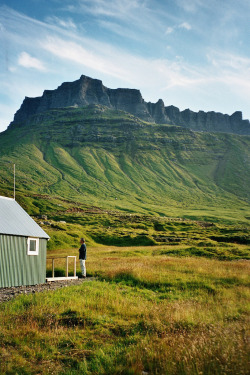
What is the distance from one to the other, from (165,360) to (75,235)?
55.0 m

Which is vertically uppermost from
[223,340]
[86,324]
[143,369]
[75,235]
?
[223,340]

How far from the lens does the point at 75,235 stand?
60.3 m

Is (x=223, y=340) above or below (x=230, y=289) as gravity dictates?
Answer: above

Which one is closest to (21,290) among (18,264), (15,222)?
(18,264)

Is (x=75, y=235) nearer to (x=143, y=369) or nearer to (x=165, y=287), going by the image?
(x=165, y=287)

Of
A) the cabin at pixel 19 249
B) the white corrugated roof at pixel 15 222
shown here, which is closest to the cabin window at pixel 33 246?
the cabin at pixel 19 249

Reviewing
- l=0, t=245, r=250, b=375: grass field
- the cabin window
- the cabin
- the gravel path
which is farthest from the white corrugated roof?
l=0, t=245, r=250, b=375: grass field

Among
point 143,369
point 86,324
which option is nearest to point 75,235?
point 86,324

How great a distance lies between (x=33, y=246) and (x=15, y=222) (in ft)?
7.09

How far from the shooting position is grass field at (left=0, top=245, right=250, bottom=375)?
21.4ft

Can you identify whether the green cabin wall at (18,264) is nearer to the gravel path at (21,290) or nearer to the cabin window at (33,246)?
the cabin window at (33,246)

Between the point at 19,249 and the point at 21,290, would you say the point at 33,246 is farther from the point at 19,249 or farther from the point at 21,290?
the point at 21,290

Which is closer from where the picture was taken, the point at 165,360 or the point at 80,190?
the point at 165,360

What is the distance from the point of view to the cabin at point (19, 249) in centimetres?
1933
